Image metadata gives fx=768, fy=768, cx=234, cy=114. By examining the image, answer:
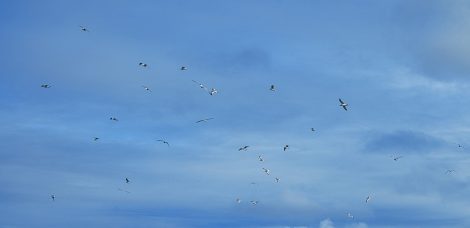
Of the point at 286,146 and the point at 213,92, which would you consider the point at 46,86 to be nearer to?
the point at 213,92

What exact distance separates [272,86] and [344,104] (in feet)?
53.4

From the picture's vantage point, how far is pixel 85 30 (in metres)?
155

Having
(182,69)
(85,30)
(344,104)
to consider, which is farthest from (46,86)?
(344,104)

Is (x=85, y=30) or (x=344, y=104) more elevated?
(x=85, y=30)

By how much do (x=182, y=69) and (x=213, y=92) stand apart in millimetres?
9921

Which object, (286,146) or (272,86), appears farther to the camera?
(286,146)

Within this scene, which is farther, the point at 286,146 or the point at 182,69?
the point at 286,146

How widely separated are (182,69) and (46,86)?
30539mm

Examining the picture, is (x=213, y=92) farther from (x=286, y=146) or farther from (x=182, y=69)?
(x=286, y=146)

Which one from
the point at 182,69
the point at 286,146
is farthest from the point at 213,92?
the point at 286,146

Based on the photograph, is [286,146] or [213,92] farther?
[286,146]

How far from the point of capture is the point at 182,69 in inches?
6230

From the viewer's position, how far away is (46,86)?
16488 centimetres

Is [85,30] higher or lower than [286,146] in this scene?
higher
